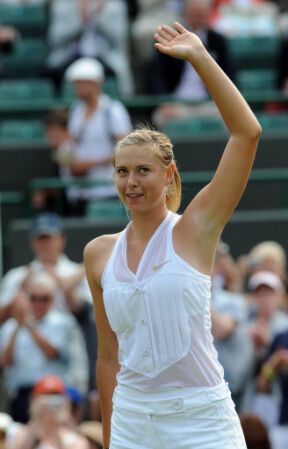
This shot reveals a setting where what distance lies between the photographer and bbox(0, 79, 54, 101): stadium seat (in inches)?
517

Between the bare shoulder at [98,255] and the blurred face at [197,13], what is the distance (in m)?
8.57

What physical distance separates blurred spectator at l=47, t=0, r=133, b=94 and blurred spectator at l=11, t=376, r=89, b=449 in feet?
17.9

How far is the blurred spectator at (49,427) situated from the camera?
818 cm

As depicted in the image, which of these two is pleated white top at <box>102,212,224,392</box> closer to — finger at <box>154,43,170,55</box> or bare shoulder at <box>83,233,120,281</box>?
bare shoulder at <box>83,233,120,281</box>

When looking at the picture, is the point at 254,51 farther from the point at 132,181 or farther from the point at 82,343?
the point at 132,181

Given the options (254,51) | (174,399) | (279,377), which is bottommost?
(279,377)

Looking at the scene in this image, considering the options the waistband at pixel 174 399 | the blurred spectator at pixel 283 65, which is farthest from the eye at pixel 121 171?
the blurred spectator at pixel 283 65

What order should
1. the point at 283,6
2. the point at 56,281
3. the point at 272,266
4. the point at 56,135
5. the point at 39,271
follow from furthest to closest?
the point at 283,6 → the point at 56,135 → the point at 272,266 → the point at 39,271 → the point at 56,281

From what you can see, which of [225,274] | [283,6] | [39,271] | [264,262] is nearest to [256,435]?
[225,274]

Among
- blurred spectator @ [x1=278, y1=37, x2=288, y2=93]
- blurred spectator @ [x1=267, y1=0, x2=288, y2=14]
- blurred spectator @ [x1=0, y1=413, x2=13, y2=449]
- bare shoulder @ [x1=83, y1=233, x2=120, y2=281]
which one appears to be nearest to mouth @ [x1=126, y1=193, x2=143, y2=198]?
bare shoulder @ [x1=83, y1=233, x2=120, y2=281]

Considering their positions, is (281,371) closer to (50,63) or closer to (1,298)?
(1,298)

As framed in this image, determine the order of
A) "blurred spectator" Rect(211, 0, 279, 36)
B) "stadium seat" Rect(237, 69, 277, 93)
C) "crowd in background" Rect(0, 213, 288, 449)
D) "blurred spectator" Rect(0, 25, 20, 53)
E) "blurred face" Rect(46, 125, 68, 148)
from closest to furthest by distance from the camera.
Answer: "crowd in background" Rect(0, 213, 288, 449)
"blurred face" Rect(46, 125, 68, 148)
"stadium seat" Rect(237, 69, 277, 93)
"blurred spectator" Rect(0, 25, 20, 53)
"blurred spectator" Rect(211, 0, 279, 36)

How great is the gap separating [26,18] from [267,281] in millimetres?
5912

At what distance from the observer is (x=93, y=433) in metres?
8.16
